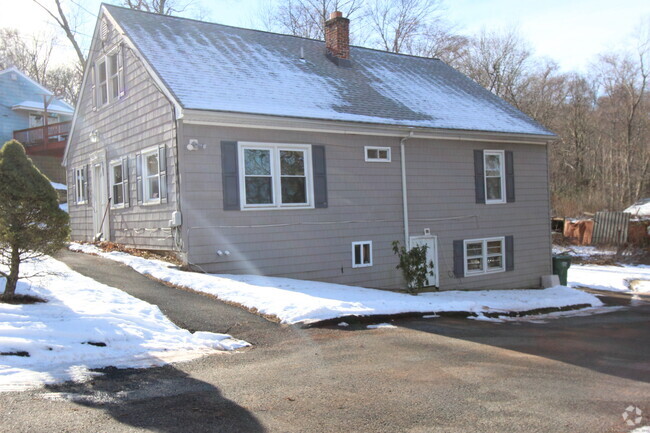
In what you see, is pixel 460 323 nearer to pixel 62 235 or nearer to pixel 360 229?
pixel 360 229

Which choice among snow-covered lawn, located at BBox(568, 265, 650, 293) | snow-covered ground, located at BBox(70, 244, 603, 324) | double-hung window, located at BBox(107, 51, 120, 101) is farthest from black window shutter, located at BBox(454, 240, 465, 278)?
double-hung window, located at BBox(107, 51, 120, 101)

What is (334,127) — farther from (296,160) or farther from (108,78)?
(108,78)

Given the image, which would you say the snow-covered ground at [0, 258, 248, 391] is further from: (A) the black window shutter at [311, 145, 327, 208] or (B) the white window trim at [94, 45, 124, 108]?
(B) the white window trim at [94, 45, 124, 108]

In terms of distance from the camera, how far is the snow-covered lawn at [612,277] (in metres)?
18.6

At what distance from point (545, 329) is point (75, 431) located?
730 cm

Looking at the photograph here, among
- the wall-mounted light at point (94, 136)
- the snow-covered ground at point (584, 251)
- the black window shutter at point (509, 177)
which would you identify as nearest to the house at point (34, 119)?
the wall-mounted light at point (94, 136)

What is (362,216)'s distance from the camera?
13406 mm

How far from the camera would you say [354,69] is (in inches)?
651

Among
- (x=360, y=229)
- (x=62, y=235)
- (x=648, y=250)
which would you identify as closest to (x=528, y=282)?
(x=360, y=229)

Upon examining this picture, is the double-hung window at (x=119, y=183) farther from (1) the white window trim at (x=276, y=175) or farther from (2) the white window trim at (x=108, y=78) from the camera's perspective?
(1) the white window trim at (x=276, y=175)

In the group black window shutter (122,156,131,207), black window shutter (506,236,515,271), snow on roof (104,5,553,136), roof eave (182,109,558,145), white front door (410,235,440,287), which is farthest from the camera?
black window shutter (506,236,515,271)

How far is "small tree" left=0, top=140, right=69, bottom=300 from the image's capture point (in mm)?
7090

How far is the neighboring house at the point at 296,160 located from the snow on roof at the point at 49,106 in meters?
18.8

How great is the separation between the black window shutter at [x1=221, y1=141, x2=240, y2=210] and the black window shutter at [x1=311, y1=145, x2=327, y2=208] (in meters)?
1.95
